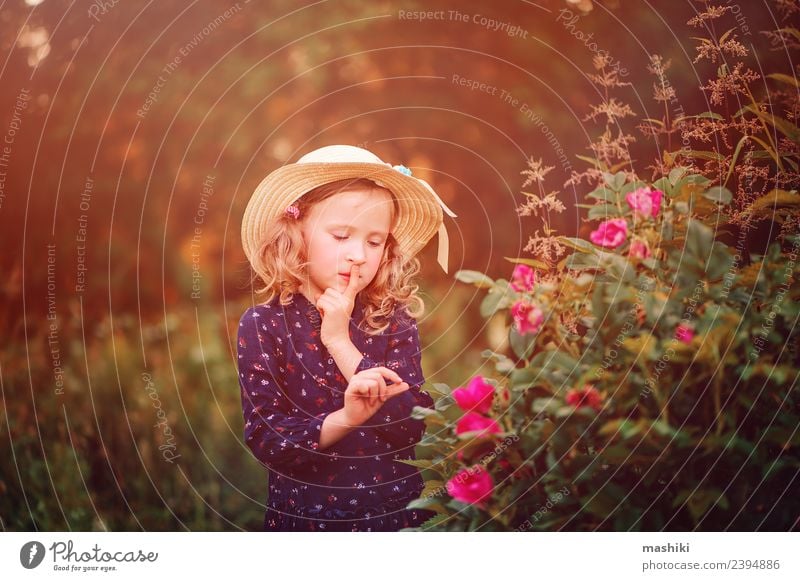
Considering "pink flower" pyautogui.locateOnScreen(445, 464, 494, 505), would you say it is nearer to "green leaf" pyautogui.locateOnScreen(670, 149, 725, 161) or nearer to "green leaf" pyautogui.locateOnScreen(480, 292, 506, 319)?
"green leaf" pyautogui.locateOnScreen(480, 292, 506, 319)

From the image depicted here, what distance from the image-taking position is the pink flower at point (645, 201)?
203cm

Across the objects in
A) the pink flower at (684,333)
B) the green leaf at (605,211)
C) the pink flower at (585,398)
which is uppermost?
the green leaf at (605,211)

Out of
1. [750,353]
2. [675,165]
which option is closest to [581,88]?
[675,165]

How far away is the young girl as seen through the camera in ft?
7.19

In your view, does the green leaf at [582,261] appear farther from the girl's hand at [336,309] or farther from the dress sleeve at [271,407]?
the dress sleeve at [271,407]

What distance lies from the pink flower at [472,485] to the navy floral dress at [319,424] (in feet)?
0.59

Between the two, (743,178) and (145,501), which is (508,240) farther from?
(145,501)

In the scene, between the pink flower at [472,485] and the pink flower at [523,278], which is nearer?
the pink flower at [472,485]

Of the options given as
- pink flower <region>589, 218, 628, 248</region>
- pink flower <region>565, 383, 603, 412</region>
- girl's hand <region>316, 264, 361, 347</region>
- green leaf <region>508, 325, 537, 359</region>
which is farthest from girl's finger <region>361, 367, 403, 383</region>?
pink flower <region>589, 218, 628, 248</region>

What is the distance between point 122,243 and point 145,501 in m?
0.66

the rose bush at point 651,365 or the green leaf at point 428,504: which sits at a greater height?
the rose bush at point 651,365

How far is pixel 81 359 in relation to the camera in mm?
2279
